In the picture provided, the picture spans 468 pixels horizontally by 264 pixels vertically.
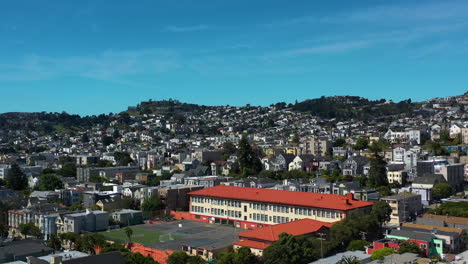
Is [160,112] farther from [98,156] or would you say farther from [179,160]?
[179,160]

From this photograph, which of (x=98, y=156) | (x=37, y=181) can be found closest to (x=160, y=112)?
(x=98, y=156)

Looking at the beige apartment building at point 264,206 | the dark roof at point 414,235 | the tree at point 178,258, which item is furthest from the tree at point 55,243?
the dark roof at point 414,235

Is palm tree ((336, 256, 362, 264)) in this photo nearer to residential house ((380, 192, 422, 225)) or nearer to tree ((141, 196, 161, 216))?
residential house ((380, 192, 422, 225))

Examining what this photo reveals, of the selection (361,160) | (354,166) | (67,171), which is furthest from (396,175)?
(67,171)

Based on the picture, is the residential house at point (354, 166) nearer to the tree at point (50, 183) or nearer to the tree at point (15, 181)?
the tree at point (50, 183)

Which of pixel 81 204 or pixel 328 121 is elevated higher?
pixel 328 121
